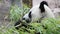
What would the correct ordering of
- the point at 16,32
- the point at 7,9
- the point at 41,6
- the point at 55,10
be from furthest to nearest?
the point at 55,10 < the point at 7,9 < the point at 41,6 < the point at 16,32

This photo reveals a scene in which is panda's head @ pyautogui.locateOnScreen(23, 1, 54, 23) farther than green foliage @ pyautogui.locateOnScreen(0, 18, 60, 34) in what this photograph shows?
Yes

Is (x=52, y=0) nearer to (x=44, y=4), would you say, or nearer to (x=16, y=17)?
(x=44, y=4)

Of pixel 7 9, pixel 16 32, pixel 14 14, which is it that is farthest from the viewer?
pixel 7 9

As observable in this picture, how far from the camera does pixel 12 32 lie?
141 cm

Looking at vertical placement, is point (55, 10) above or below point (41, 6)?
below

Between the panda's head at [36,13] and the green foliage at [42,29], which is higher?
the green foliage at [42,29]

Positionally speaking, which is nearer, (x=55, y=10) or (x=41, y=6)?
(x=41, y=6)

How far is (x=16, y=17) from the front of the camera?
2.17 m

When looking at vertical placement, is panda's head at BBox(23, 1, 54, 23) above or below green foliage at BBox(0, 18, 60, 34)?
below

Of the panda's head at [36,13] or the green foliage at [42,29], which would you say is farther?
the panda's head at [36,13]

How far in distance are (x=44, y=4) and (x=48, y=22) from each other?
42.2 inches

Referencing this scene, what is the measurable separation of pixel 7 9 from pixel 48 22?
189 cm

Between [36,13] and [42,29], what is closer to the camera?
[42,29]

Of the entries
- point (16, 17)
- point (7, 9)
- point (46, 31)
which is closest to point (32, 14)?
point (16, 17)
